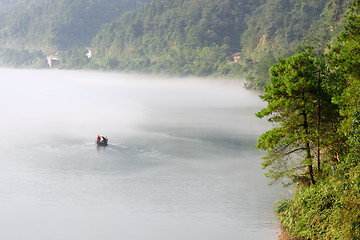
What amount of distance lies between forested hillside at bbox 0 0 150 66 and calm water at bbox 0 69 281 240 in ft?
330

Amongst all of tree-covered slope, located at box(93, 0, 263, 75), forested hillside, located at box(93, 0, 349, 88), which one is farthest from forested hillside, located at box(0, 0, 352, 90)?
tree-covered slope, located at box(93, 0, 263, 75)

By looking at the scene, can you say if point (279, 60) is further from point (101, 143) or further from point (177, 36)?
point (177, 36)

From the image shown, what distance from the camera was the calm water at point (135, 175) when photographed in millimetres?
26172

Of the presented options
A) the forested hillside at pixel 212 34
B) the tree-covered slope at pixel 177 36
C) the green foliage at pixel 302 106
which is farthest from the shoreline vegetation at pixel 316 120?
the tree-covered slope at pixel 177 36

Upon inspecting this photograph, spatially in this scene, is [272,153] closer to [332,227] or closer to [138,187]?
[332,227]

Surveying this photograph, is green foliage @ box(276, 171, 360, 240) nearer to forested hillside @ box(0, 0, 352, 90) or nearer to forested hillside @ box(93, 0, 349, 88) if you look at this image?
forested hillside @ box(0, 0, 352, 90)

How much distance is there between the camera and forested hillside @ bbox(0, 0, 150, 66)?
177 meters

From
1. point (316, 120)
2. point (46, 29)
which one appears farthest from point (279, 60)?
point (46, 29)

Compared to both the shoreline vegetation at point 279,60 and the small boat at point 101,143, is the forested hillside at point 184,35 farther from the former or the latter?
the small boat at point 101,143

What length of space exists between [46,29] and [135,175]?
15269 centimetres

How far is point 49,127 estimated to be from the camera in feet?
196

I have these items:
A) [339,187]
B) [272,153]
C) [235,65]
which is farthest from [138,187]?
[235,65]

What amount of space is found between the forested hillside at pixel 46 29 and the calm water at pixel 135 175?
101m

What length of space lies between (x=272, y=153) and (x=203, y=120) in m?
41.7
